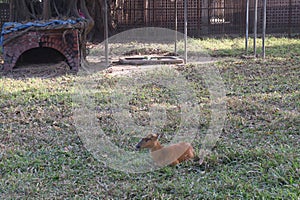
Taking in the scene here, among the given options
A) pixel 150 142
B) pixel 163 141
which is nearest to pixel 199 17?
pixel 163 141

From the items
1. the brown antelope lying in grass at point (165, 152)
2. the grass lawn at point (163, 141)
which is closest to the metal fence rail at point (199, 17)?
the grass lawn at point (163, 141)

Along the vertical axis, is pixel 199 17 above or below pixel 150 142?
above

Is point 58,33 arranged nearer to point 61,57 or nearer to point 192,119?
point 61,57

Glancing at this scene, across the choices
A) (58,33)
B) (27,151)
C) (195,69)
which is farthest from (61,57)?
(27,151)

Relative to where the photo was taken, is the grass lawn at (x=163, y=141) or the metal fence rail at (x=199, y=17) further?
the metal fence rail at (x=199, y=17)

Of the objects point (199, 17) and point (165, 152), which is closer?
point (165, 152)

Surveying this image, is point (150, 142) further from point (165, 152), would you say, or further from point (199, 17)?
point (199, 17)

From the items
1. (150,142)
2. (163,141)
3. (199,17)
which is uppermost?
(199,17)

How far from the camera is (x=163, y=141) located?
14.5 ft

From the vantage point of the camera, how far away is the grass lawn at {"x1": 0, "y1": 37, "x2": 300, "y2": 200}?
131 inches

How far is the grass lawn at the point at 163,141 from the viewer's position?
10.9 feet

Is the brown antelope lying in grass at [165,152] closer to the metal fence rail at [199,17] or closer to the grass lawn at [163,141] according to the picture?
the grass lawn at [163,141]

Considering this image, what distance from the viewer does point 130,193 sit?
10.8ft

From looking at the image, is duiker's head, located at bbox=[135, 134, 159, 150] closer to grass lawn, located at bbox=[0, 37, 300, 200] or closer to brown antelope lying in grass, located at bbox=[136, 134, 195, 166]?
brown antelope lying in grass, located at bbox=[136, 134, 195, 166]
